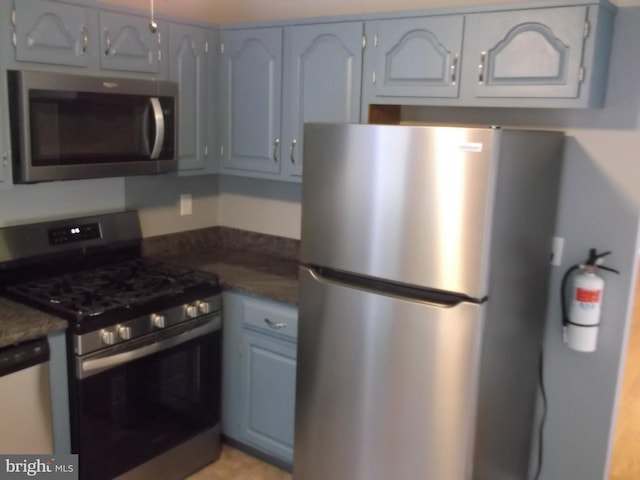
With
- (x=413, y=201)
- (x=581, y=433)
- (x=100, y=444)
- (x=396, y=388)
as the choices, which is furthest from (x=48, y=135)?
(x=581, y=433)

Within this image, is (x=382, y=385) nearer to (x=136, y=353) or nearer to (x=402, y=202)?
(x=402, y=202)

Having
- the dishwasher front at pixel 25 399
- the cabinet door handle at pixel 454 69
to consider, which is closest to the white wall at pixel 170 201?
the dishwasher front at pixel 25 399

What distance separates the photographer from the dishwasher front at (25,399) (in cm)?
211

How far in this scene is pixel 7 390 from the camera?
210 cm

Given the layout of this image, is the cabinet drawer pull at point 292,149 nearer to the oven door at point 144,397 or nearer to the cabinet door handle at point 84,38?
the oven door at point 144,397

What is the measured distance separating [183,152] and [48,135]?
73 centimetres

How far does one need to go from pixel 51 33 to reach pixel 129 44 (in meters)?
0.35

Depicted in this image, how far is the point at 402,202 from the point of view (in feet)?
6.84

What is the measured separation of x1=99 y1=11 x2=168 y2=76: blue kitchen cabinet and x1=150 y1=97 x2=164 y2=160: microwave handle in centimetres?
17

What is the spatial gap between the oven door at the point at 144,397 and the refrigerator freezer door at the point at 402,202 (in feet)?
2.52

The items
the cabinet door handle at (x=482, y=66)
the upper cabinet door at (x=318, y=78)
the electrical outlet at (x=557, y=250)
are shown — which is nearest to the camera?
the cabinet door handle at (x=482, y=66)

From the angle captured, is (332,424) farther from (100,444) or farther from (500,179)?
(500,179)

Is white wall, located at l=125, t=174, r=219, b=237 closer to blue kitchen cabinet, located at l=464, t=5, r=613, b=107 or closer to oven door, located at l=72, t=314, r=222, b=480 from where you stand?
oven door, located at l=72, t=314, r=222, b=480

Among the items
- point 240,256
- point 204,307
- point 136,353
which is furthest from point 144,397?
point 240,256
